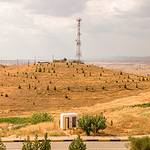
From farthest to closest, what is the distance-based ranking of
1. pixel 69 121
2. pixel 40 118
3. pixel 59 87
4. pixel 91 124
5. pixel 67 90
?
pixel 59 87 < pixel 67 90 < pixel 40 118 < pixel 69 121 < pixel 91 124

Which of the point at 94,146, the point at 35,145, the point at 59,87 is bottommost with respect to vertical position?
the point at 94,146

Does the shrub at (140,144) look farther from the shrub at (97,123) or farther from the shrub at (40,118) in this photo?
the shrub at (40,118)

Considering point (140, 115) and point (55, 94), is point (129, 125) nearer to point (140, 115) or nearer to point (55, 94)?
point (140, 115)

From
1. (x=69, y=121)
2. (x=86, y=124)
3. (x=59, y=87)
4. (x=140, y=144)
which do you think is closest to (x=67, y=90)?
(x=59, y=87)

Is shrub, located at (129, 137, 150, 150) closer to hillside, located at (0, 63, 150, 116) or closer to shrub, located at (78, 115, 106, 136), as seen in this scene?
shrub, located at (78, 115, 106, 136)

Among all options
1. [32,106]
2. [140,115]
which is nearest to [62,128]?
[140,115]

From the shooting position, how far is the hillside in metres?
74.7

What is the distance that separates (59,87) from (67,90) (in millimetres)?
2303

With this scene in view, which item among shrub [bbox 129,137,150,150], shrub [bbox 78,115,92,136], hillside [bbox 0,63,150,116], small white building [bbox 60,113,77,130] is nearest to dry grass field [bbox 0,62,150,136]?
hillside [bbox 0,63,150,116]

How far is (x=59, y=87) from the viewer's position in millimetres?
87062

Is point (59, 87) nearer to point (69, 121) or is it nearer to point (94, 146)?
point (69, 121)

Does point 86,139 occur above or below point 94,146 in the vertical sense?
above

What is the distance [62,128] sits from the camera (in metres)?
42.4

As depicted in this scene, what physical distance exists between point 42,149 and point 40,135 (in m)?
14.5
